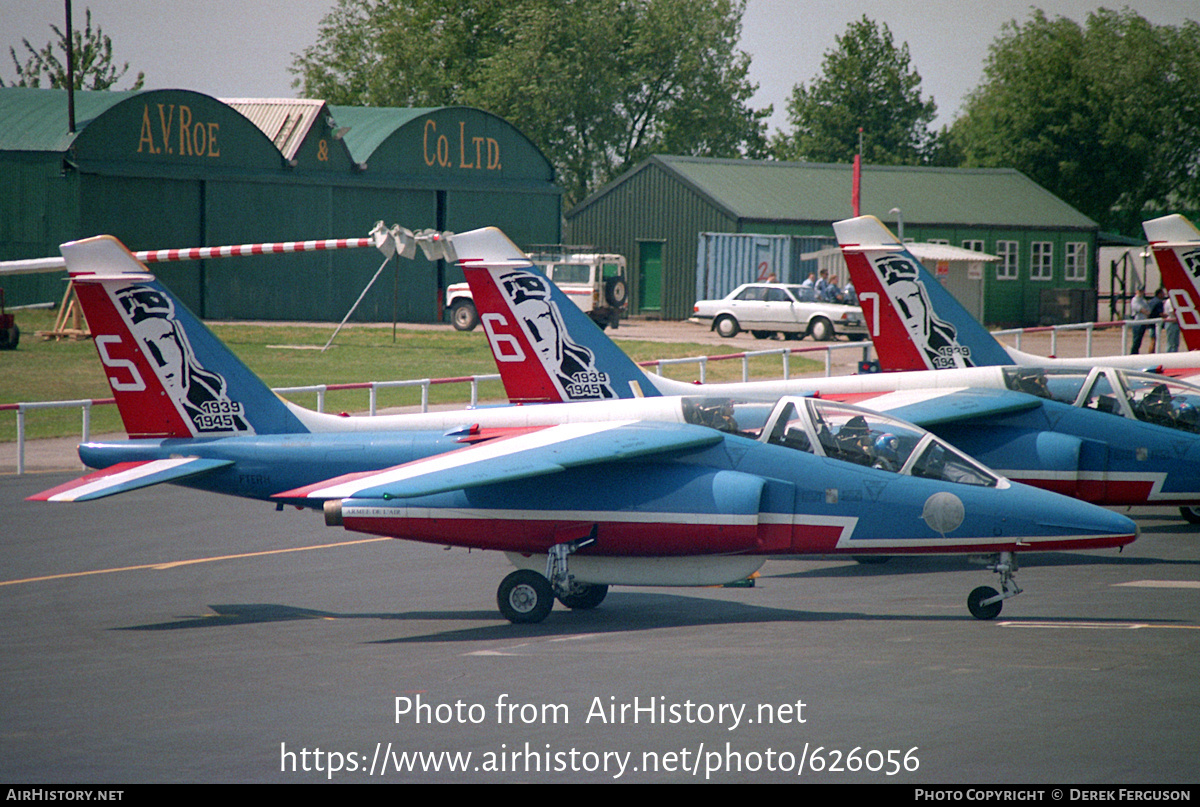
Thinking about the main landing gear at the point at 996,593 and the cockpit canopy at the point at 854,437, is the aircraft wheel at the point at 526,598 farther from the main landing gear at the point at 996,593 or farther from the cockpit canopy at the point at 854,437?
the main landing gear at the point at 996,593

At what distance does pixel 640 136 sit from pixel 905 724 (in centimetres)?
8425

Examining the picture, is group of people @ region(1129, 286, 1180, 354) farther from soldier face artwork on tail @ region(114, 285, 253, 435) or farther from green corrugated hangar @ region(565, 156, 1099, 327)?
soldier face artwork on tail @ region(114, 285, 253, 435)

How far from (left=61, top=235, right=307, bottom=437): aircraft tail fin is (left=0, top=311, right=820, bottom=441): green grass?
45.3 ft

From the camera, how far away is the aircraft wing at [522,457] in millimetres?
11430

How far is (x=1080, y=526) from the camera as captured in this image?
38.4 feet

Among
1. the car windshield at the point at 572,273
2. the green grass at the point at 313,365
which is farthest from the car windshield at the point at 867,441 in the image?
the car windshield at the point at 572,273

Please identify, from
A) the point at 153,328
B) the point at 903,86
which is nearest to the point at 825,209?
the point at 903,86

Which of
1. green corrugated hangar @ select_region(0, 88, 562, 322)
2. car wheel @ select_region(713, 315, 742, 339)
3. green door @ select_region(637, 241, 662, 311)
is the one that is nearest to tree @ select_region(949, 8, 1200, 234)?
green door @ select_region(637, 241, 662, 311)

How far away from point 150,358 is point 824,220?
146ft

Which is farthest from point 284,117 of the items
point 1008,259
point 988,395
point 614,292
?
point 988,395

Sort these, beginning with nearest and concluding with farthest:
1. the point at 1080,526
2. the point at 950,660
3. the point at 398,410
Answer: the point at 950,660 → the point at 1080,526 → the point at 398,410

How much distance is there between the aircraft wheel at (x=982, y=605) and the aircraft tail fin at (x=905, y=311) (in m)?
7.98

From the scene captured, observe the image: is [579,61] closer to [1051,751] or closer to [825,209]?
[825,209]

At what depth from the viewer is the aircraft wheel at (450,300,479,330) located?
165 ft
